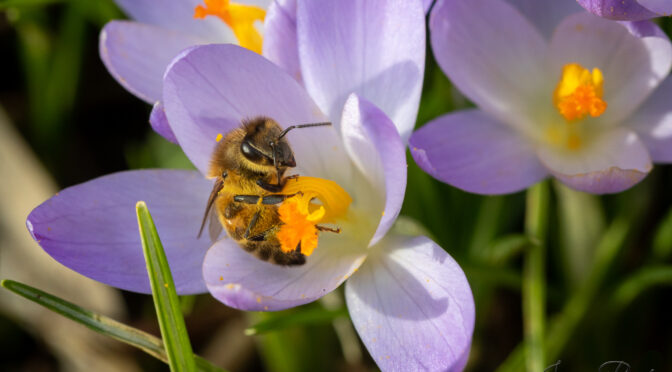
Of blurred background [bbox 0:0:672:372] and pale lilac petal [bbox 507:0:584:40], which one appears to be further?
blurred background [bbox 0:0:672:372]

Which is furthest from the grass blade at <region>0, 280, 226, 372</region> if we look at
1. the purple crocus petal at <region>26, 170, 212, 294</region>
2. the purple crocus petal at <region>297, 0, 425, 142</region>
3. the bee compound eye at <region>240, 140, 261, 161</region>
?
the purple crocus petal at <region>297, 0, 425, 142</region>

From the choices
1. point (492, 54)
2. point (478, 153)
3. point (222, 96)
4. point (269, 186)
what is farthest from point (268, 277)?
point (492, 54)

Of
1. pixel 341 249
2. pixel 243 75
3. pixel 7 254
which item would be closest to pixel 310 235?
pixel 341 249

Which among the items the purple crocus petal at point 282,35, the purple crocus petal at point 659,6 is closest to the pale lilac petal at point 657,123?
the purple crocus petal at point 659,6

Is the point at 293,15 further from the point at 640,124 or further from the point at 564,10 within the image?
the point at 640,124

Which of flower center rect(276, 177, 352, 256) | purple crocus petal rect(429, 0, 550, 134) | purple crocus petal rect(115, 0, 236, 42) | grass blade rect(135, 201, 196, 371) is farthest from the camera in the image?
purple crocus petal rect(115, 0, 236, 42)

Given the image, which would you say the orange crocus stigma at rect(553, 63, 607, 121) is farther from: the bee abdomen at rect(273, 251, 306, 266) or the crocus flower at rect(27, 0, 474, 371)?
the bee abdomen at rect(273, 251, 306, 266)
